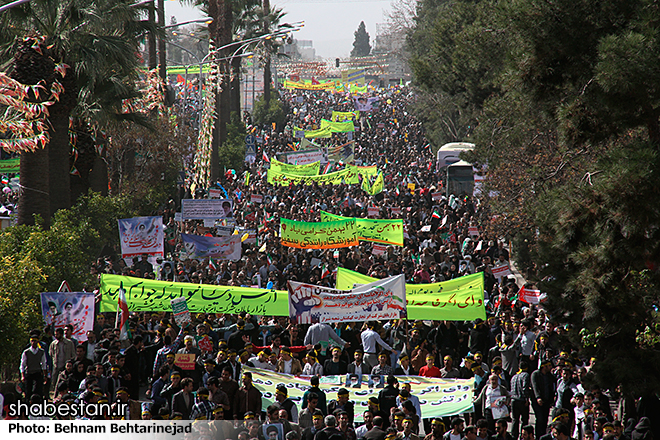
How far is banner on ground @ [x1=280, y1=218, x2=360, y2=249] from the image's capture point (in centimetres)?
2153

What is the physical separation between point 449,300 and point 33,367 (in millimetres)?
7216

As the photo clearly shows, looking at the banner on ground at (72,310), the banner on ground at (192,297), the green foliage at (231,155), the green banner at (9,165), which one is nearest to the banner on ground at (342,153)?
the green foliage at (231,155)

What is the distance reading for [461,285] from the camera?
50.4 feet

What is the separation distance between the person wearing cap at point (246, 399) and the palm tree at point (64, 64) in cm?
899

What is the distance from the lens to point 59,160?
61.1 feet

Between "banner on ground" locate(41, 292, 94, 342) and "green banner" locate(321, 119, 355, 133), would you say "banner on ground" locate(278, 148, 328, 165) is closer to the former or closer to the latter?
"green banner" locate(321, 119, 355, 133)

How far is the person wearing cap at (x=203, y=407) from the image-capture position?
9.67 metres

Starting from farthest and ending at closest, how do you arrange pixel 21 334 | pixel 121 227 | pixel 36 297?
pixel 121 227, pixel 36 297, pixel 21 334

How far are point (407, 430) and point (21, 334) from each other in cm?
673

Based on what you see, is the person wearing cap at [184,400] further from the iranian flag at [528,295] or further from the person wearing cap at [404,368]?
the iranian flag at [528,295]

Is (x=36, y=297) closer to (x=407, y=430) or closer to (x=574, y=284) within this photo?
(x=407, y=430)

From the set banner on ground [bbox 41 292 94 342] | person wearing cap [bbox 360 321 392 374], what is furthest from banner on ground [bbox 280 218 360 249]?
banner on ground [bbox 41 292 94 342]

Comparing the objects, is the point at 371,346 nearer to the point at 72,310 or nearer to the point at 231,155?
the point at 72,310

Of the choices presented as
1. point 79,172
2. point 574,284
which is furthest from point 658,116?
point 79,172
